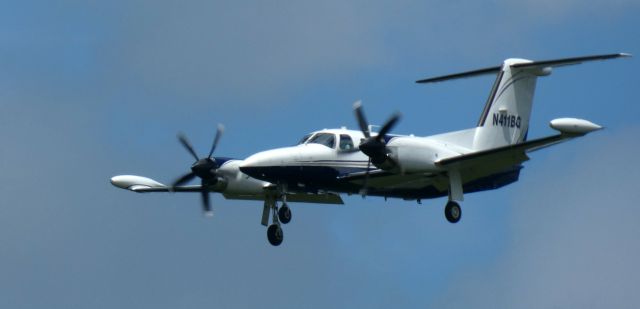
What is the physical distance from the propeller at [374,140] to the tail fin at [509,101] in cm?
549

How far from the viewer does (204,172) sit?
4384 centimetres

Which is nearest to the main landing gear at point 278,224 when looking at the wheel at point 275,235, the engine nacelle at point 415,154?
the wheel at point 275,235

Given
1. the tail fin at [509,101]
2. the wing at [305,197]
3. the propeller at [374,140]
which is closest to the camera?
the propeller at [374,140]

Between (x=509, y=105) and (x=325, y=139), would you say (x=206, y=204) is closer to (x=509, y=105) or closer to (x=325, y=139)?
(x=325, y=139)

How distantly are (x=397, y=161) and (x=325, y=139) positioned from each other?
8.13 ft

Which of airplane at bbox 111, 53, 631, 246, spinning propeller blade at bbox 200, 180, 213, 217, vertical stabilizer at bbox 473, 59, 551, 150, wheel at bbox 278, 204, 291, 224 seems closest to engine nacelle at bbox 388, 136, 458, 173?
airplane at bbox 111, 53, 631, 246

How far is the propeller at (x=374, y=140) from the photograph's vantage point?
4138 centimetres

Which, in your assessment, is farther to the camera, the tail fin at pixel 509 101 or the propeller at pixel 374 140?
the tail fin at pixel 509 101

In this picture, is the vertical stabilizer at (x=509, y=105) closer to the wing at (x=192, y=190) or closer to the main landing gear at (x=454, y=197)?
the main landing gear at (x=454, y=197)

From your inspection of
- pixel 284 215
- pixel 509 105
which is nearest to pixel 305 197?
pixel 284 215

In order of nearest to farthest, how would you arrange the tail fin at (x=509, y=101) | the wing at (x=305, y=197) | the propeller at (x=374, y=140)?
the propeller at (x=374, y=140)
the wing at (x=305, y=197)
the tail fin at (x=509, y=101)

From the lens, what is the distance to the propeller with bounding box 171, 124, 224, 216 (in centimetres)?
4381

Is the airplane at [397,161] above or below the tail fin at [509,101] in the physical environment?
below

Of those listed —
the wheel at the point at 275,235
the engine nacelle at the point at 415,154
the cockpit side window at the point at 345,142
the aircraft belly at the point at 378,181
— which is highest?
the cockpit side window at the point at 345,142
